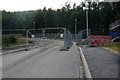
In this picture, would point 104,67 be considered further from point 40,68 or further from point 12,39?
point 12,39

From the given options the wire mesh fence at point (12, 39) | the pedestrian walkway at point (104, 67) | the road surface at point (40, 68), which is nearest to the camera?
the pedestrian walkway at point (104, 67)

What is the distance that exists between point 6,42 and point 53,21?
69.5 meters

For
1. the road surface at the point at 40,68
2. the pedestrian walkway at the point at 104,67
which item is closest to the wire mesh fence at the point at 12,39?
the road surface at the point at 40,68

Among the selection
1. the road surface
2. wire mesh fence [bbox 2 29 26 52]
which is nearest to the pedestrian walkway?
the road surface

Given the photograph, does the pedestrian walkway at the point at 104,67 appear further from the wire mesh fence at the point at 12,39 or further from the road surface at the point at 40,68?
the wire mesh fence at the point at 12,39

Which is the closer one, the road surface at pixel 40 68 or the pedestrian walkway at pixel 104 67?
the pedestrian walkway at pixel 104 67

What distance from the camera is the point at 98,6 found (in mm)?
95875

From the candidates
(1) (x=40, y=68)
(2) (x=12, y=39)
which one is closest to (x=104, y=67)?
(1) (x=40, y=68)

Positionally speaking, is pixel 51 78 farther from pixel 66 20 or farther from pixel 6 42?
pixel 66 20

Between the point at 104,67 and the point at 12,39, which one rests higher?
the point at 12,39

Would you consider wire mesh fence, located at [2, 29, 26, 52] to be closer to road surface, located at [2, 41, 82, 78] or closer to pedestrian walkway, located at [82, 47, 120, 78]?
road surface, located at [2, 41, 82, 78]

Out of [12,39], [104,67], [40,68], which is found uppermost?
[12,39]

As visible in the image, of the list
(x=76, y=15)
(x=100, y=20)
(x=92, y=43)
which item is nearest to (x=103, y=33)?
(x=92, y=43)

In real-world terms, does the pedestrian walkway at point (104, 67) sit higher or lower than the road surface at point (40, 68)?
higher
